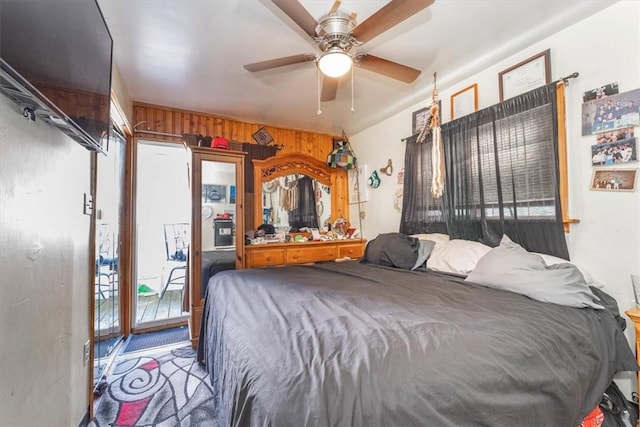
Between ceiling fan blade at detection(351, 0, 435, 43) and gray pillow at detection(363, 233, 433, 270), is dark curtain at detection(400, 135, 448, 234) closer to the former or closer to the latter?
gray pillow at detection(363, 233, 433, 270)

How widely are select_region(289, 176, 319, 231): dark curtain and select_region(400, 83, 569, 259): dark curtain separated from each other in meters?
1.59

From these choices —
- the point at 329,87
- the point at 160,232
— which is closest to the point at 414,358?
the point at 329,87

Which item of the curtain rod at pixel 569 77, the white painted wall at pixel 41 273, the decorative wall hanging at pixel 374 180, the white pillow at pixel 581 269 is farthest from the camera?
the decorative wall hanging at pixel 374 180

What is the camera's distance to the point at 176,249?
12.1 feet

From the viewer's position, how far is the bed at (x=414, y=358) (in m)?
0.70

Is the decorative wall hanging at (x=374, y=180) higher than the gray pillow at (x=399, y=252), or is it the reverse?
the decorative wall hanging at (x=374, y=180)

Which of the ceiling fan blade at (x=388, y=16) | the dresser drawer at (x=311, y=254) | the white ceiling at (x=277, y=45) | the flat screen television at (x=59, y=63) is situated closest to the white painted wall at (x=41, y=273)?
the flat screen television at (x=59, y=63)

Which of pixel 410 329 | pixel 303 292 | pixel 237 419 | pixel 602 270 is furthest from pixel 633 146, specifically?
pixel 237 419

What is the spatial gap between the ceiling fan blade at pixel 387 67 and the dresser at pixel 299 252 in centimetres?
201

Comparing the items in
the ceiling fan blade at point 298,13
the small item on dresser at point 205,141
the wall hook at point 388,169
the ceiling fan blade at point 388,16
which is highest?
the ceiling fan blade at point 298,13

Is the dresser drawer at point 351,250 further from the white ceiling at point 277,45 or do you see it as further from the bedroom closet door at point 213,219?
the white ceiling at point 277,45

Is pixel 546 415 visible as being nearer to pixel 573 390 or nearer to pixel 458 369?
pixel 573 390

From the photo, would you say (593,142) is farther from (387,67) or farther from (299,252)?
(299,252)

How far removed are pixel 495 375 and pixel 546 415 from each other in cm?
25
